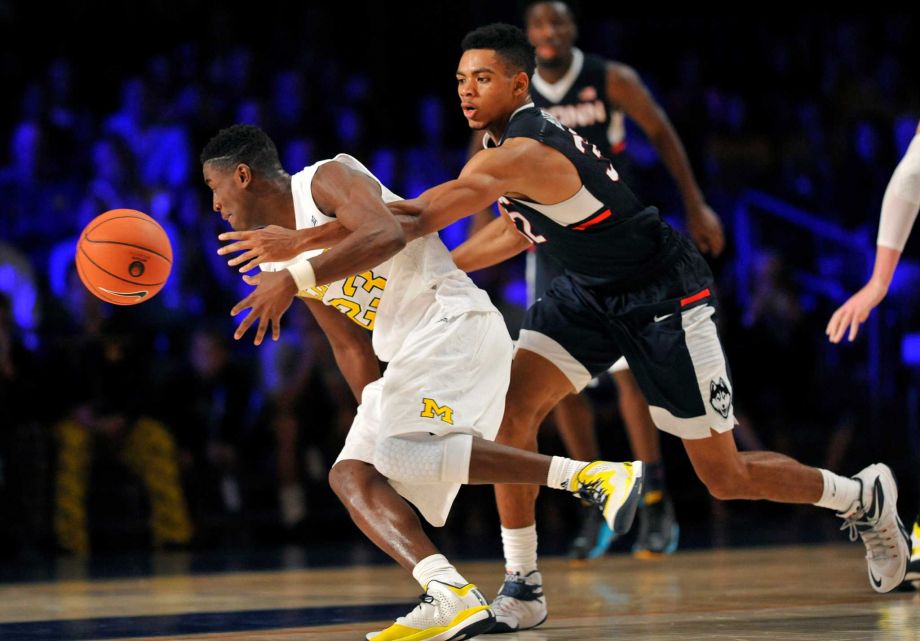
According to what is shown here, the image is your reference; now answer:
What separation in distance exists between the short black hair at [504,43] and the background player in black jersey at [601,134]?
82.0 inches

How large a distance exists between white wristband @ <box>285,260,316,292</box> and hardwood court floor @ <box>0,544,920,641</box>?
3.51ft

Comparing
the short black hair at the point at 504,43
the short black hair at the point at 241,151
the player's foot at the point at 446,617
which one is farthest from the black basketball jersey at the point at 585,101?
the player's foot at the point at 446,617

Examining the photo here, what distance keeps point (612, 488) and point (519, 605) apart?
72 cm

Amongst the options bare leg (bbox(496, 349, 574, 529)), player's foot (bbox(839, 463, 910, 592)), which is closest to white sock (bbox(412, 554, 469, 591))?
bare leg (bbox(496, 349, 574, 529))

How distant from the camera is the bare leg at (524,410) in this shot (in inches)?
181

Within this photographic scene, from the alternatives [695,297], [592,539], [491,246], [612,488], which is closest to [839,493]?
[695,297]

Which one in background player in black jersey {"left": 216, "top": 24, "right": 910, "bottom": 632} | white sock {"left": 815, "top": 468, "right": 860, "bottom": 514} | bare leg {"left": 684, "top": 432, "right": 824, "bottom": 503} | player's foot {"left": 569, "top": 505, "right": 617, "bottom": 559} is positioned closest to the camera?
background player in black jersey {"left": 216, "top": 24, "right": 910, "bottom": 632}

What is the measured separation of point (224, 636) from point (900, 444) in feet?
22.3

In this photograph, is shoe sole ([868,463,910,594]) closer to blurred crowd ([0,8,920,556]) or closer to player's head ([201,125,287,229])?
player's head ([201,125,287,229])

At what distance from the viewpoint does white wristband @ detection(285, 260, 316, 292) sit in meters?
3.69

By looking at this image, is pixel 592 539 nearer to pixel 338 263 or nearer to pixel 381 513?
pixel 381 513

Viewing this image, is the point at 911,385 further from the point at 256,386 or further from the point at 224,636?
the point at 224,636

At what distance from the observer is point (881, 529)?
191 inches

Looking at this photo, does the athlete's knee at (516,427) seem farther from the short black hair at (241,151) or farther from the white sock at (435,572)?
the short black hair at (241,151)
